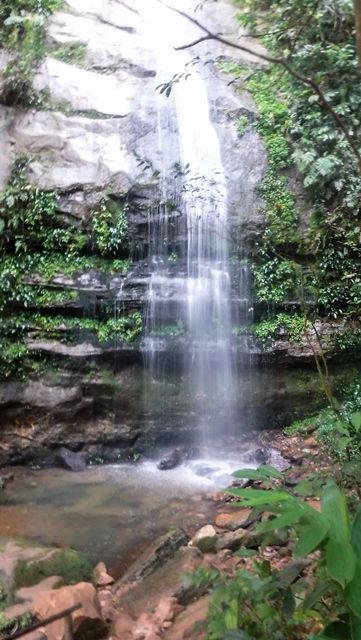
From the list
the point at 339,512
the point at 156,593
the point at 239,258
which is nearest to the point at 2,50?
the point at 239,258

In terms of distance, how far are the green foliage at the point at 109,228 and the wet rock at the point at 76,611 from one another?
5.52 metres

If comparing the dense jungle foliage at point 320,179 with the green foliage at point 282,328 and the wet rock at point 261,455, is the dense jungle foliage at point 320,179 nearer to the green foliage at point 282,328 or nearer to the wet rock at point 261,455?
the green foliage at point 282,328

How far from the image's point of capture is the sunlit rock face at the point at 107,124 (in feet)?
27.3

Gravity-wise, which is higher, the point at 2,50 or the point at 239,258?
the point at 2,50

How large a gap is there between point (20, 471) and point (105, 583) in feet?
10.7

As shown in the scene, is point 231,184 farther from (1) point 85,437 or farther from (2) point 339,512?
(2) point 339,512

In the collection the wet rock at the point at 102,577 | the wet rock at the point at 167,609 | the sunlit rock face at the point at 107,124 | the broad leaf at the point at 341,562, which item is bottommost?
the wet rock at the point at 102,577

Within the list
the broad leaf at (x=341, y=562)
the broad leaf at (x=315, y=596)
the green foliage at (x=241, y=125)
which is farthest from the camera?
the green foliage at (x=241, y=125)

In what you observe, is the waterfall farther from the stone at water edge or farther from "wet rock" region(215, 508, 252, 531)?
the stone at water edge

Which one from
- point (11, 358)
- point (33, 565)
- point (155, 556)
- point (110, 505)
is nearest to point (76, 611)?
point (33, 565)

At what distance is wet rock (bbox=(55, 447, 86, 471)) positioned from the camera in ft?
23.1

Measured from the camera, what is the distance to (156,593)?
12.3ft

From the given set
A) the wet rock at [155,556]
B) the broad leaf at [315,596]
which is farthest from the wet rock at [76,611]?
the broad leaf at [315,596]

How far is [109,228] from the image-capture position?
316 inches
